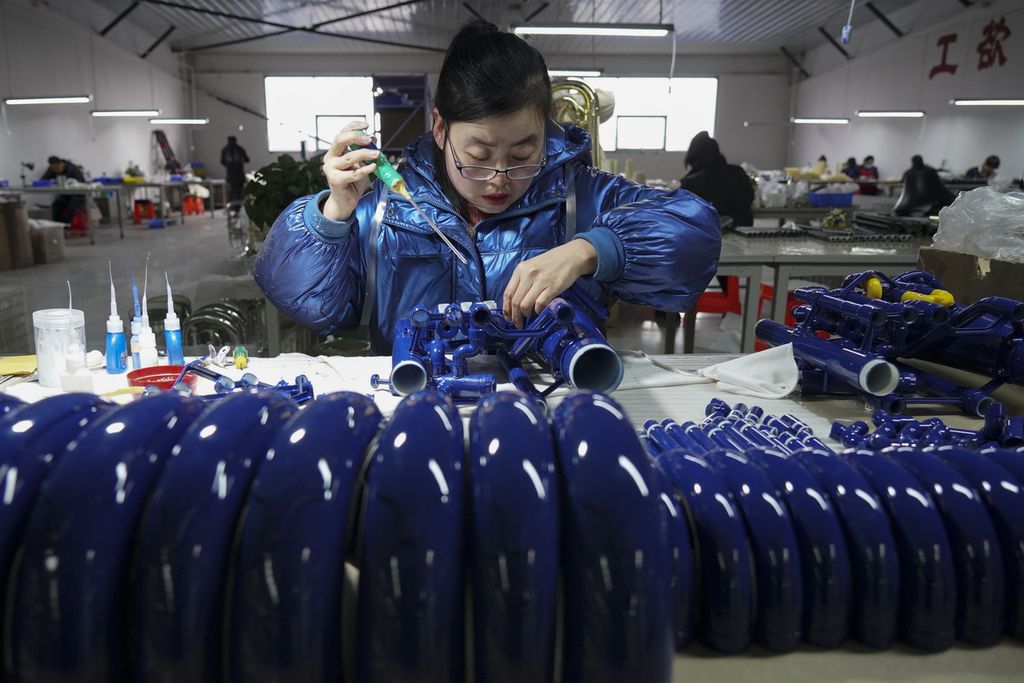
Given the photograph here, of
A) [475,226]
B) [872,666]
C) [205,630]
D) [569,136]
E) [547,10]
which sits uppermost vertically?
[547,10]

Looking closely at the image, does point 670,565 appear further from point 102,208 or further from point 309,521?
point 102,208

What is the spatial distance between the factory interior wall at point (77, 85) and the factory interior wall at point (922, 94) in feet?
38.7

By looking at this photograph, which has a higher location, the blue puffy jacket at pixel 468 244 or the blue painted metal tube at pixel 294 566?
the blue puffy jacket at pixel 468 244

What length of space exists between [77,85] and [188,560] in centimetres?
1222

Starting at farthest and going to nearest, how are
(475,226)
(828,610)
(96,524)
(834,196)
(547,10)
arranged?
(547,10), (834,196), (475,226), (828,610), (96,524)

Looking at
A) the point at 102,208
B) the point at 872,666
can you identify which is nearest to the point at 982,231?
the point at 872,666

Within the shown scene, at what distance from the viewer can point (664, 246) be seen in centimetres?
146

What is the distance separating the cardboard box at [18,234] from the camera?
6523 millimetres

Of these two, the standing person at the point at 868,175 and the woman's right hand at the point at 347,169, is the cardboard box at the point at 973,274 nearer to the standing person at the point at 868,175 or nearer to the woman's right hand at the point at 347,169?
the woman's right hand at the point at 347,169

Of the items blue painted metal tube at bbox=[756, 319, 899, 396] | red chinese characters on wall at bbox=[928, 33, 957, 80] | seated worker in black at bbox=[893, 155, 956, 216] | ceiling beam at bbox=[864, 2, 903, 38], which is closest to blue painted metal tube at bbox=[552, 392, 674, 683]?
blue painted metal tube at bbox=[756, 319, 899, 396]

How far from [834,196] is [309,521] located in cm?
667

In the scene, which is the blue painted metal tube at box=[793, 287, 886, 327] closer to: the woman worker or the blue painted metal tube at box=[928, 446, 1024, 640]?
the woman worker

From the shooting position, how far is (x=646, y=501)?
0.50 metres

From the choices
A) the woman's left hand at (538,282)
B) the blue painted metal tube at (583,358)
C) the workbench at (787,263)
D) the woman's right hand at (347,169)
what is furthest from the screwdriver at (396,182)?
the workbench at (787,263)
